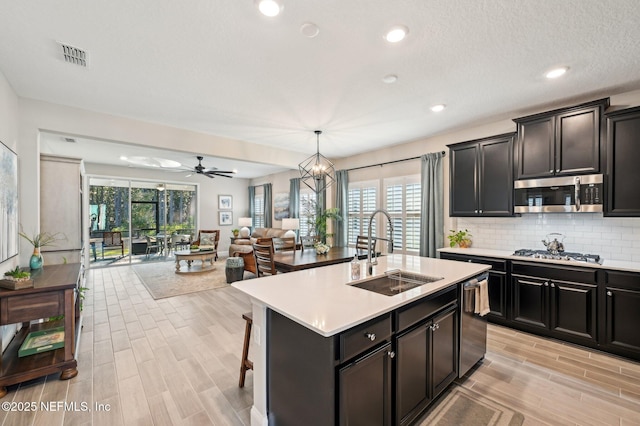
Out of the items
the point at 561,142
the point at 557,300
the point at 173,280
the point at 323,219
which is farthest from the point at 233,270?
the point at 561,142

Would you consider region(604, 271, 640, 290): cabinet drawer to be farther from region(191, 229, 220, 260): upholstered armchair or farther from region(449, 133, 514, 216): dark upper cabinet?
region(191, 229, 220, 260): upholstered armchair

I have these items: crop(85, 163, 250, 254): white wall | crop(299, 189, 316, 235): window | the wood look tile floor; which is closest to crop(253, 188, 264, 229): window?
crop(85, 163, 250, 254): white wall

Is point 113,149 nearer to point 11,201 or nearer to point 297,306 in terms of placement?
point 11,201

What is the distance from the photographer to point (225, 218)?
10086mm

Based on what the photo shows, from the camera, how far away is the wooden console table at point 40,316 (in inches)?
88.3

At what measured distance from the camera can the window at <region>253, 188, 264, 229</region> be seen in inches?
399

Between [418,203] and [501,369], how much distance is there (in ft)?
9.87

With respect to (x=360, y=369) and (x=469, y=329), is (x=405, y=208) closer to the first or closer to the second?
(x=469, y=329)

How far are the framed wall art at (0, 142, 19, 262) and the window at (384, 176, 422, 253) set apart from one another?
5374 millimetres

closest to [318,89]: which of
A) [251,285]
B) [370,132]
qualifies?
[370,132]

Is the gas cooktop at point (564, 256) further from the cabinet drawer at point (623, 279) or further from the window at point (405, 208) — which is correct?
the window at point (405, 208)

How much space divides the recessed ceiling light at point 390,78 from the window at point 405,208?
2.61 metres

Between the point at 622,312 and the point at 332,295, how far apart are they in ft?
10.4

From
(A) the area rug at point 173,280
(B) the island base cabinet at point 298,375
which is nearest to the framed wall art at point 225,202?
(A) the area rug at point 173,280
